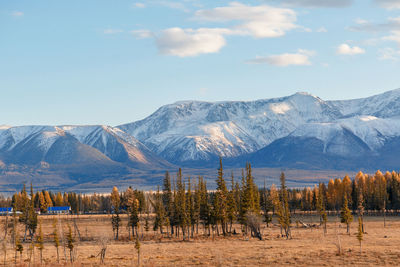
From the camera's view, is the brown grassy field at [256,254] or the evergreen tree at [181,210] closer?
Result: the brown grassy field at [256,254]

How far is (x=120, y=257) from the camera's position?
86000 mm

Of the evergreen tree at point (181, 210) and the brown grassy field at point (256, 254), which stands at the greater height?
the evergreen tree at point (181, 210)

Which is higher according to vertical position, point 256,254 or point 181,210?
point 181,210

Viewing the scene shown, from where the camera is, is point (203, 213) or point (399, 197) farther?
point (399, 197)

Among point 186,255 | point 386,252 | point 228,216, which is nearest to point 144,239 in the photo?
point 228,216

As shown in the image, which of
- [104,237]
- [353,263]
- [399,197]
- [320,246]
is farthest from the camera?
[399,197]

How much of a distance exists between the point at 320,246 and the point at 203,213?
42.5 metres

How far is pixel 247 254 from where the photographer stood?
8350 cm

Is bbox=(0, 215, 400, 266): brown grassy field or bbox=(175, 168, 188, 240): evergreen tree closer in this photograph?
bbox=(0, 215, 400, 266): brown grassy field

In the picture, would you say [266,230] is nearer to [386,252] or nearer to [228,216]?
[228,216]

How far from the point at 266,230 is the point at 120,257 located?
6184cm

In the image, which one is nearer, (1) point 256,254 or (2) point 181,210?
(1) point 256,254

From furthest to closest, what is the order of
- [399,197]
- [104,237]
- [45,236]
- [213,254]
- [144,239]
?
[399,197] → [45,236] → [144,239] → [213,254] → [104,237]

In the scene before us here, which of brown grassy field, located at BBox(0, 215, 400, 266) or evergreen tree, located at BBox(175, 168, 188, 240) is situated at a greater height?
evergreen tree, located at BBox(175, 168, 188, 240)
